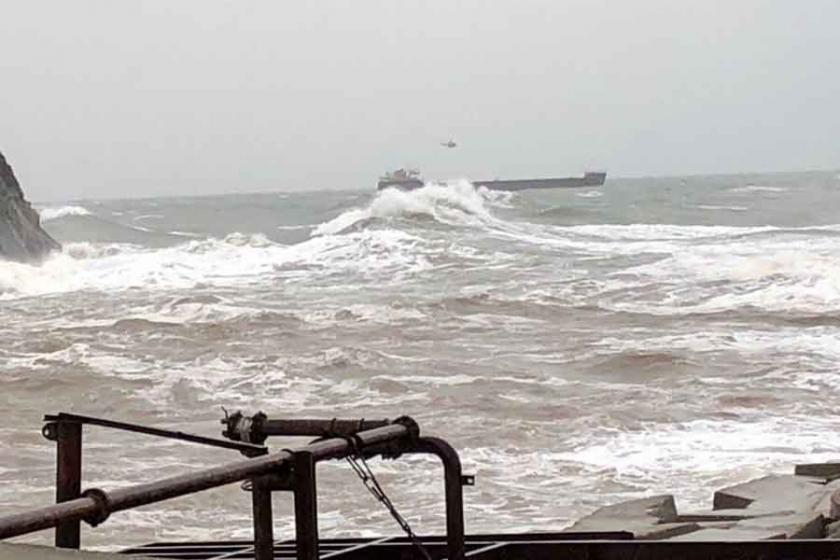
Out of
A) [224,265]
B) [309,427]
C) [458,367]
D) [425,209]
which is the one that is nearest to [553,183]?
[425,209]

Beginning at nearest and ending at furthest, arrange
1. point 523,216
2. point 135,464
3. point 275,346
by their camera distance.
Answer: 1. point 135,464
2. point 275,346
3. point 523,216

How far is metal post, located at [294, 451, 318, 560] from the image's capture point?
104 inches

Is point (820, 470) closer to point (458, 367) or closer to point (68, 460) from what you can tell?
point (68, 460)

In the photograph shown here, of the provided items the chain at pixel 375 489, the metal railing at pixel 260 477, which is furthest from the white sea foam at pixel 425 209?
the metal railing at pixel 260 477

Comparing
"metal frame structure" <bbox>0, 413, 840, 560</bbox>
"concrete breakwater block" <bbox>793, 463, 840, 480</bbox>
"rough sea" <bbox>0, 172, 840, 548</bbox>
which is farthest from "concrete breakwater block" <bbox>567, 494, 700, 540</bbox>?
"metal frame structure" <bbox>0, 413, 840, 560</bbox>

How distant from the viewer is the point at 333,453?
2.83 metres

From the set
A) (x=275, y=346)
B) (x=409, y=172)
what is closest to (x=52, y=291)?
(x=275, y=346)

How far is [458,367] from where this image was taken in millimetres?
13812

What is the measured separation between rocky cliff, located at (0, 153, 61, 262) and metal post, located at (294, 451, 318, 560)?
35.7 metres

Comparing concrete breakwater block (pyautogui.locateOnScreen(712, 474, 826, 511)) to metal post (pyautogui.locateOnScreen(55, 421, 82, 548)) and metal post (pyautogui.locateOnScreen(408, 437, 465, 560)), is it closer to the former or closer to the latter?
metal post (pyautogui.locateOnScreen(408, 437, 465, 560))

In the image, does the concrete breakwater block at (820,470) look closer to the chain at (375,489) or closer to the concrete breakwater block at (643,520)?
the concrete breakwater block at (643,520)

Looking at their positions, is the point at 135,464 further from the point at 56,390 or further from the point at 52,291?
the point at 52,291

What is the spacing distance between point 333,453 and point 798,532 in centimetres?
339

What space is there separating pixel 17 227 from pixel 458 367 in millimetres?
28819
